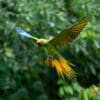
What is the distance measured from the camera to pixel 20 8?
97.7 inches

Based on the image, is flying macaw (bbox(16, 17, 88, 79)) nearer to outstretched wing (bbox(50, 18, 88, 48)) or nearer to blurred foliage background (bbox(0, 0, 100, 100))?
outstretched wing (bbox(50, 18, 88, 48))

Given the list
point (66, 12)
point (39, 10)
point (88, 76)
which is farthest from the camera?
point (88, 76)

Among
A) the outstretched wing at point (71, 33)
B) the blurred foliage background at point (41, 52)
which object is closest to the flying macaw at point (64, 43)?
the outstretched wing at point (71, 33)

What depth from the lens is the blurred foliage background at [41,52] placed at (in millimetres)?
2434

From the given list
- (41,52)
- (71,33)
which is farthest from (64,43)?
(41,52)

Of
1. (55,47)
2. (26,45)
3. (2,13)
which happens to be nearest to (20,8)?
(2,13)

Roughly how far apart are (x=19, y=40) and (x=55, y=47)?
1.70 m

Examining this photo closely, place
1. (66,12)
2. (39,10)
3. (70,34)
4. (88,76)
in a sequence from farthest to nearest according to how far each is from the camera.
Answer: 1. (88,76)
2. (66,12)
3. (39,10)
4. (70,34)

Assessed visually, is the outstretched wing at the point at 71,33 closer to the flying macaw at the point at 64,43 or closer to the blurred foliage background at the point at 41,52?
the flying macaw at the point at 64,43

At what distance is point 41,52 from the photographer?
2316mm

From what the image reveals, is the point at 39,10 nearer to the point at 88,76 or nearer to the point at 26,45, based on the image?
the point at 26,45

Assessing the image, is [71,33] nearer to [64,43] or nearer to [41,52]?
[64,43]

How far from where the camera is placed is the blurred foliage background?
7.98 ft

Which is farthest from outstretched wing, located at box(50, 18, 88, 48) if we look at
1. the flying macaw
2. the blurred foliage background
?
the blurred foliage background
